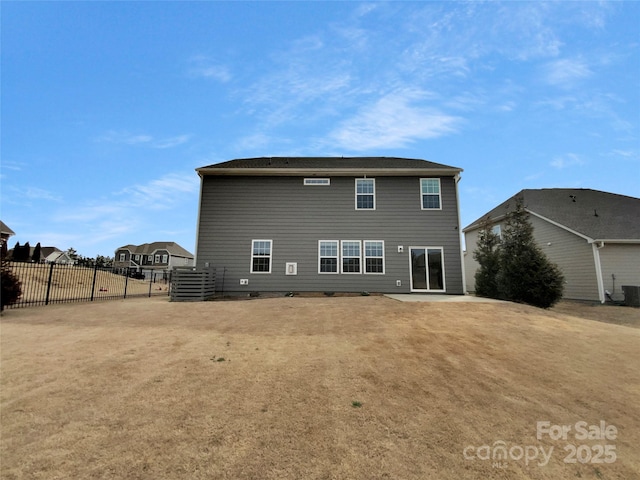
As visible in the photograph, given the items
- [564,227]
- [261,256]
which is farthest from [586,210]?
[261,256]

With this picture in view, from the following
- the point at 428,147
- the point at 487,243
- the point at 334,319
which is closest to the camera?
the point at 334,319

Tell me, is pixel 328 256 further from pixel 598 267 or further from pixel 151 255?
pixel 151 255

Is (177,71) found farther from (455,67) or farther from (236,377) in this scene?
(236,377)

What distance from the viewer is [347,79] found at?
13211 mm

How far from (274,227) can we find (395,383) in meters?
10.5

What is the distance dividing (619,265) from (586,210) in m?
4.52

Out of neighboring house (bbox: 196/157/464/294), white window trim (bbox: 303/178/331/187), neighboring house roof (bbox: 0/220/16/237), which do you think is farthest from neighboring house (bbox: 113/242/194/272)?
white window trim (bbox: 303/178/331/187)

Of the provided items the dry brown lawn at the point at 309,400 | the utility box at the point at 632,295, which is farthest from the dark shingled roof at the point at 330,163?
the utility box at the point at 632,295

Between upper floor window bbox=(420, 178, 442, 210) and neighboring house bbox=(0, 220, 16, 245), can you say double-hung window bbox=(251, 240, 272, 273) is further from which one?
neighboring house bbox=(0, 220, 16, 245)

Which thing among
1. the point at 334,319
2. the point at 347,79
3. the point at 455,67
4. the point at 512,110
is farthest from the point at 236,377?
the point at 512,110

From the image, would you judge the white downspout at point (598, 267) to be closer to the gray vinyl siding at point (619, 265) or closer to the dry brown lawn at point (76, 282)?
the gray vinyl siding at point (619, 265)

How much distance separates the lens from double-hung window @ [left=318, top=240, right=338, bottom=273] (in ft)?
42.5

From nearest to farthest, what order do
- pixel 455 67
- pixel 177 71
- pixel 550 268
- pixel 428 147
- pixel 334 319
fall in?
pixel 334 319
pixel 550 268
pixel 455 67
pixel 177 71
pixel 428 147

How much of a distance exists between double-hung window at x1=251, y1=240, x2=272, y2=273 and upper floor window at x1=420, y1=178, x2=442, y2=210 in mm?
7911
